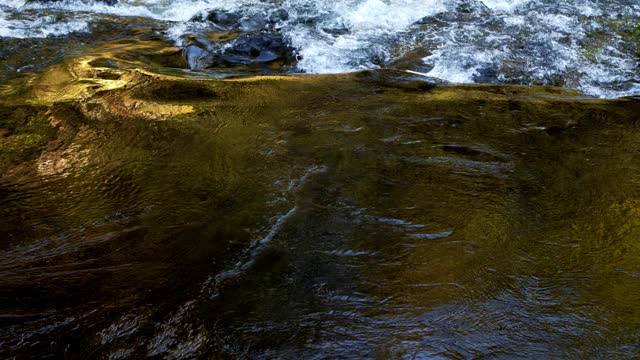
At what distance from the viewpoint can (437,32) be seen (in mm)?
6672

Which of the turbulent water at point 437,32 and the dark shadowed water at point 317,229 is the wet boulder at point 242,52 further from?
the dark shadowed water at point 317,229

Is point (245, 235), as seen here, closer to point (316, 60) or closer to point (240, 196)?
point (240, 196)

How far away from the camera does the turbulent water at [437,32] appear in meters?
5.61

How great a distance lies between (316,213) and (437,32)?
15.3 feet

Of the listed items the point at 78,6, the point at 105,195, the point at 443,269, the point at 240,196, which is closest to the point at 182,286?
the point at 240,196

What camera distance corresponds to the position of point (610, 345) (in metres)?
2.17

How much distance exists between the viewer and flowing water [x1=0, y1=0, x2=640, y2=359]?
224 cm

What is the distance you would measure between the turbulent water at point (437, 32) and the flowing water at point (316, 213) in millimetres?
154

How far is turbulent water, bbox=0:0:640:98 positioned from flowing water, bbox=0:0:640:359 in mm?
154

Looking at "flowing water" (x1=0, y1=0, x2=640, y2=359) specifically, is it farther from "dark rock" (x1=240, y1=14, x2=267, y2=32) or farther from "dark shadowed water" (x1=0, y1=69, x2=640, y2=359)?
"dark rock" (x1=240, y1=14, x2=267, y2=32)

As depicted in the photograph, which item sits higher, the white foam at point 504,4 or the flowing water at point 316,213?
the white foam at point 504,4

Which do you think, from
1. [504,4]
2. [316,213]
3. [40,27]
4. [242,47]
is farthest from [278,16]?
[316,213]

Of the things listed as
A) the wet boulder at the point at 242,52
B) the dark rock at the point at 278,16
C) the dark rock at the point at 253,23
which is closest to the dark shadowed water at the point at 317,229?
the wet boulder at the point at 242,52

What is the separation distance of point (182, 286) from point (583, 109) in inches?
148
